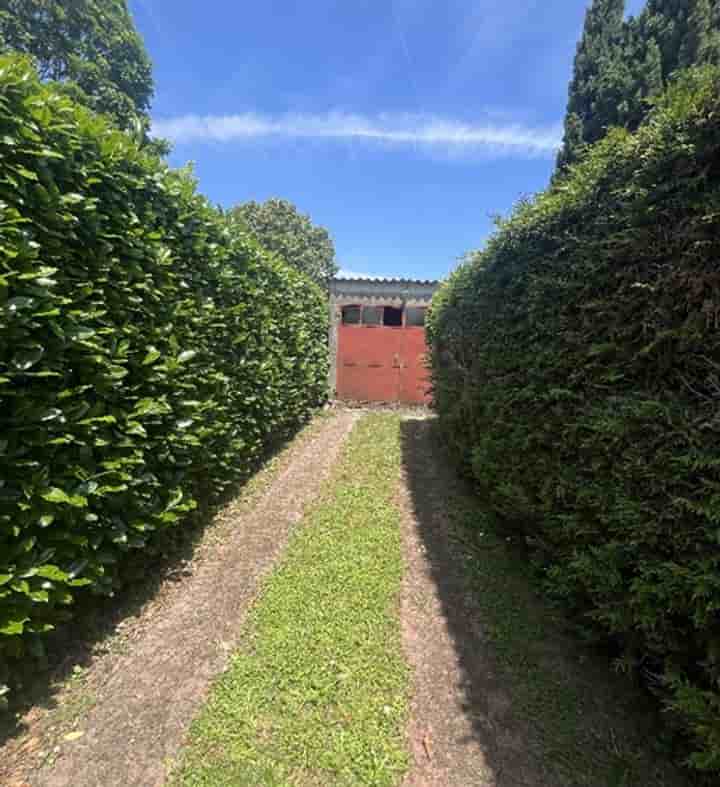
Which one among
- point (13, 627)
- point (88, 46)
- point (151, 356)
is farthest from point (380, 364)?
point (88, 46)

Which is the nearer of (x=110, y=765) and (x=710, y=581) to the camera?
(x=710, y=581)

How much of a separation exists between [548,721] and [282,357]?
184 inches

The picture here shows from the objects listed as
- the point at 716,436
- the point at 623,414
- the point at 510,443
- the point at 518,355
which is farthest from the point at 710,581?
the point at 518,355

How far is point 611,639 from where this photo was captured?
2.08 m

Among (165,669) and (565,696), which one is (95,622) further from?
(565,696)

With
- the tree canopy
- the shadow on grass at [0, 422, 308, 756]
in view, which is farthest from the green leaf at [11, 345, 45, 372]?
the tree canopy

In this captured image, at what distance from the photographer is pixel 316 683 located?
2008 mm

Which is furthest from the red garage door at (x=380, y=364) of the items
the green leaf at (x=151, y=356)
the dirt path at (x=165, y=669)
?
the green leaf at (x=151, y=356)

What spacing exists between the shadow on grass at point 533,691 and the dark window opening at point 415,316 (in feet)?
23.8

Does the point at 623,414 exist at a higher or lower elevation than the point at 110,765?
higher

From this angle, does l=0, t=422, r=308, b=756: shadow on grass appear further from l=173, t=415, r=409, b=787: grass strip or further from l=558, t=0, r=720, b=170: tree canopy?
l=558, t=0, r=720, b=170: tree canopy

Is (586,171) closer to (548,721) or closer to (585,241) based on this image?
(585,241)

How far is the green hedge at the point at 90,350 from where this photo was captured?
5.32 feet

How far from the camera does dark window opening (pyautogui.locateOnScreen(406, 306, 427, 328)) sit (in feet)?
32.2
